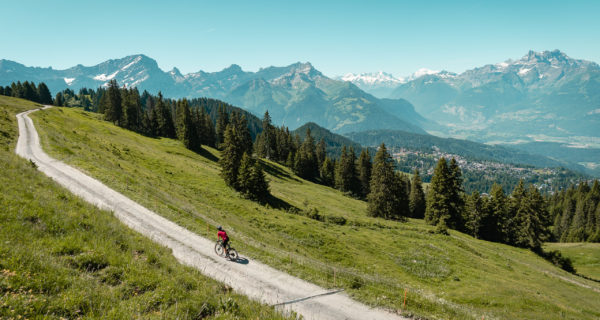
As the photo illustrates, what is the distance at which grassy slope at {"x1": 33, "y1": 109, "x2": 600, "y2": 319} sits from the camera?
16.6 metres

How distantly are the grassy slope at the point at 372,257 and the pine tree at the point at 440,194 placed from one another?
1578 cm

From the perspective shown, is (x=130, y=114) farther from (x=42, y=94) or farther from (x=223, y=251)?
(x=223, y=251)

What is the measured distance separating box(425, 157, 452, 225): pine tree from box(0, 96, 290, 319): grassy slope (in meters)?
61.3

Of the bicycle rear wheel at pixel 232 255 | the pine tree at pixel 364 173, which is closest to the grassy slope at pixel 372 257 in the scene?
the bicycle rear wheel at pixel 232 255

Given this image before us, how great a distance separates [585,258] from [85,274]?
9133 centimetres

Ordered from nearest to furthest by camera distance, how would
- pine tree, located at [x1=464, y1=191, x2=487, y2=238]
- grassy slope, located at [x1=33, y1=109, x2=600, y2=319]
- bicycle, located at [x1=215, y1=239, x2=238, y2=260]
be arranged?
grassy slope, located at [x1=33, y1=109, x2=600, y2=319], bicycle, located at [x1=215, y1=239, x2=238, y2=260], pine tree, located at [x1=464, y1=191, x2=487, y2=238]

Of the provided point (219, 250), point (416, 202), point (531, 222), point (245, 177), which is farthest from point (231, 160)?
point (531, 222)

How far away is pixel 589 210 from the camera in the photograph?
336 feet

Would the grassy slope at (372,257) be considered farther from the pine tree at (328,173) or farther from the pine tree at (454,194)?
the pine tree at (328,173)

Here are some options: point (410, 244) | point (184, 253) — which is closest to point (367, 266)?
point (410, 244)

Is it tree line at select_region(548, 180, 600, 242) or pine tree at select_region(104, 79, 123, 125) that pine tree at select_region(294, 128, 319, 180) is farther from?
tree line at select_region(548, 180, 600, 242)

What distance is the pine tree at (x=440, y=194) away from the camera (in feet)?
200

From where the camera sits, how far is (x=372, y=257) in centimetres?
3008

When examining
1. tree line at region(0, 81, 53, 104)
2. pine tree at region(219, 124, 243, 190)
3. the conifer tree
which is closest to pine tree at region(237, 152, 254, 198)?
pine tree at region(219, 124, 243, 190)
